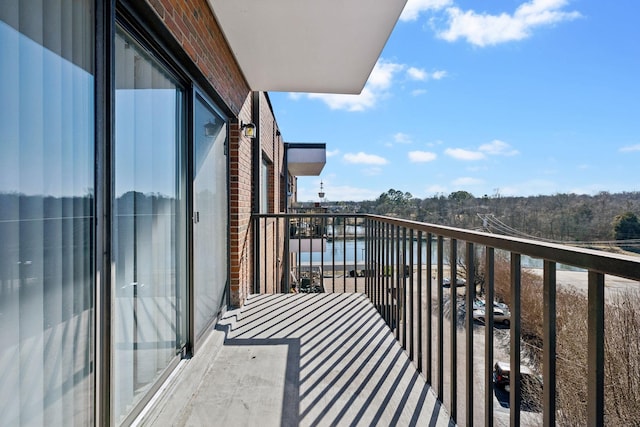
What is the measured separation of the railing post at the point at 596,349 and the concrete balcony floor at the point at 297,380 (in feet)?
2.96

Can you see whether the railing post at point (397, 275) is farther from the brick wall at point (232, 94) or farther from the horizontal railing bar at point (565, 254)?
the brick wall at point (232, 94)

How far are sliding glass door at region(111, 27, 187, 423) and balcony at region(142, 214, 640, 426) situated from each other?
0.87 ft

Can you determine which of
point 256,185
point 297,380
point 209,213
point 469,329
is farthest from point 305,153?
point 469,329

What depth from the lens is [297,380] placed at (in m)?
1.98

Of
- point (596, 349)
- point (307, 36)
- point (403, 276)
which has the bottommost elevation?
point (403, 276)

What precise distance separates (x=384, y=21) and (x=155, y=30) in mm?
1608

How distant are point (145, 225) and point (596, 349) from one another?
168cm

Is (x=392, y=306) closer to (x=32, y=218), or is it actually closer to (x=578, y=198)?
(x=32, y=218)

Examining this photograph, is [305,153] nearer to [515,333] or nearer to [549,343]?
[515,333]

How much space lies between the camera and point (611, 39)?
21.5 metres

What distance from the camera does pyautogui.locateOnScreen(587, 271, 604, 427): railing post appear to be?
0.80 meters

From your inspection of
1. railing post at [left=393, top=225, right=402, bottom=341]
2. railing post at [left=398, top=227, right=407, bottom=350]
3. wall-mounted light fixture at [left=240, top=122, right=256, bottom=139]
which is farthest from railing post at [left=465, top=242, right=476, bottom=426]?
wall-mounted light fixture at [left=240, top=122, right=256, bottom=139]

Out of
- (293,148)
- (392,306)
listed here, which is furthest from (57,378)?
(293,148)

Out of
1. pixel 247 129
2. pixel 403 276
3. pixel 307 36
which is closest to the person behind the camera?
pixel 403 276
